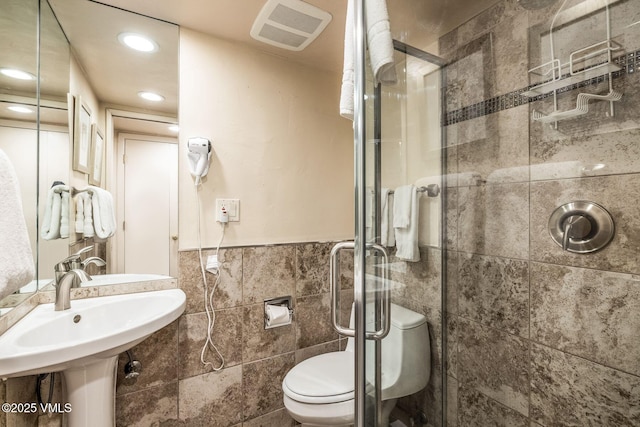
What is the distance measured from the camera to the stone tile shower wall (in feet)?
2.71

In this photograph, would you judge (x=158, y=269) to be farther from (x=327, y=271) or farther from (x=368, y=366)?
(x=368, y=366)

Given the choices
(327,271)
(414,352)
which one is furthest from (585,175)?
(327,271)

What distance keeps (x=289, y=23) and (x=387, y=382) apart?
1.68 meters

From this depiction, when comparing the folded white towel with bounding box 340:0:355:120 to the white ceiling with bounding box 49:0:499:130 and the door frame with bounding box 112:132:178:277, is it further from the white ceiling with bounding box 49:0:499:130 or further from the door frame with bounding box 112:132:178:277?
the door frame with bounding box 112:132:178:277

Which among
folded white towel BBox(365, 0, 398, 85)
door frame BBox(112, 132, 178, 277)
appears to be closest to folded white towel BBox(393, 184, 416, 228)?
folded white towel BBox(365, 0, 398, 85)

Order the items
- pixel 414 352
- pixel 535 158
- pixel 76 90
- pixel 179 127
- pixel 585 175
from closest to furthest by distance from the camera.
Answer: pixel 585 175, pixel 535 158, pixel 414 352, pixel 76 90, pixel 179 127

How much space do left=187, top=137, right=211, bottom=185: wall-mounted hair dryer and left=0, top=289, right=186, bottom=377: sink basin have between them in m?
0.62

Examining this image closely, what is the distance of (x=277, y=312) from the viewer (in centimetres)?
164

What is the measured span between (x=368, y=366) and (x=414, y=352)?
396 mm

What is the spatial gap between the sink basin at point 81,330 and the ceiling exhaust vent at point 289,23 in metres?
1.40

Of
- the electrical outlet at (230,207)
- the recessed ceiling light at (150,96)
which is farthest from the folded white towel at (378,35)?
the recessed ceiling light at (150,96)

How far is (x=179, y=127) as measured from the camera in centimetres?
147

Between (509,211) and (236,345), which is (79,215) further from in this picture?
(509,211)

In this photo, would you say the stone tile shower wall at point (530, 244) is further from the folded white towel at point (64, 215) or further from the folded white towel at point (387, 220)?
the folded white towel at point (64, 215)
